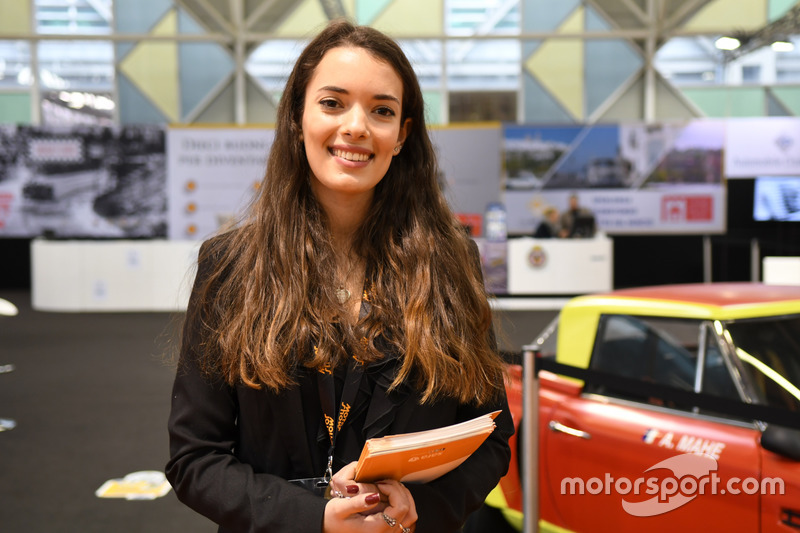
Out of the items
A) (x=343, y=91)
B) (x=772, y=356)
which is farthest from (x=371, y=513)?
(x=772, y=356)

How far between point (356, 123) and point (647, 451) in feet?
5.50

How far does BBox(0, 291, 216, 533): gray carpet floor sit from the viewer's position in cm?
371

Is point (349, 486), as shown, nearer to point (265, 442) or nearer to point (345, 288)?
point (265, 442)

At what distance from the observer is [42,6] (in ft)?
49.5

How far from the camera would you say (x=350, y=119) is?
4.61ft

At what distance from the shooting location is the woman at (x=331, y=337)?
133 centimetres

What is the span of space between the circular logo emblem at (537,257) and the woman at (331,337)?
10499mm

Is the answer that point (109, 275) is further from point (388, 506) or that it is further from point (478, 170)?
point (388, 506)

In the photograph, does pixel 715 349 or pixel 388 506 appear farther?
pixel 715 349

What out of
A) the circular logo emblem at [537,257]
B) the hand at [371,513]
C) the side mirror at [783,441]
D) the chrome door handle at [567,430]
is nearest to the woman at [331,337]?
the hand at [371,513]

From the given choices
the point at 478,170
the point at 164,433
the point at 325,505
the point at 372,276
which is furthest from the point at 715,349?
the point at 478,170

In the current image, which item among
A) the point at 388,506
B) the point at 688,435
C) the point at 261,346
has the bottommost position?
the point at 688,435

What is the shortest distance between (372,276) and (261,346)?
0.93ft

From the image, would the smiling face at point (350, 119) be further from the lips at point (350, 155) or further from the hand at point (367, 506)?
the hand at point (367, 506)
